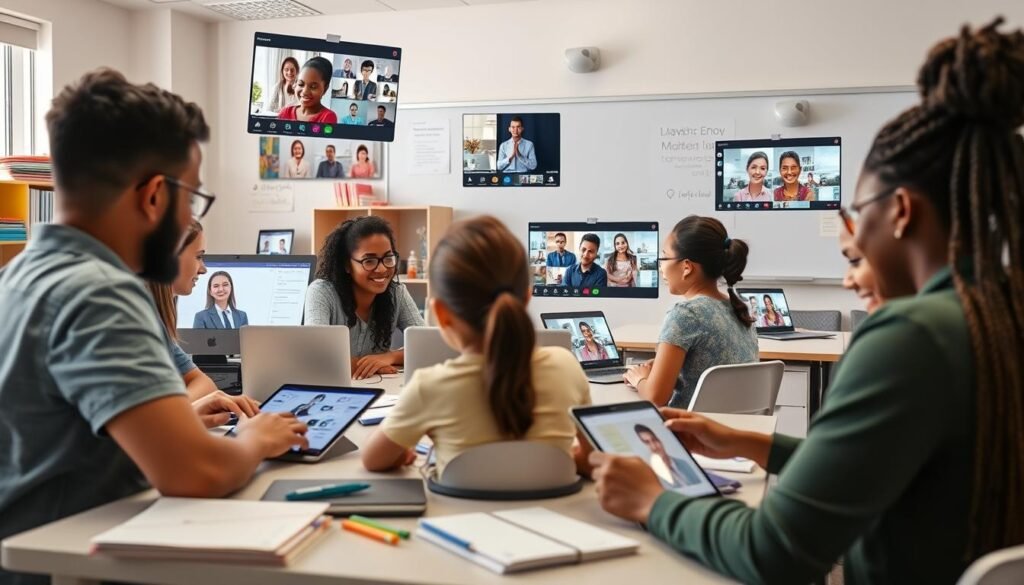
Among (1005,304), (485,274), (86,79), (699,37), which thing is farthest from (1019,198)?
(699,37)

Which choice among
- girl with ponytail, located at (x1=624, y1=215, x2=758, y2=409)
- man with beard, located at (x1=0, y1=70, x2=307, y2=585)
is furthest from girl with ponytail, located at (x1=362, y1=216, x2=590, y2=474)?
girl with ponytail, located at (x1=624, y1=215, x2=758, y2=409)

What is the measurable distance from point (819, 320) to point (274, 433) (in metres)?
4.45

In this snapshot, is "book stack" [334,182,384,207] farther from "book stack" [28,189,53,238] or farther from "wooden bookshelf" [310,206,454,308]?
"book stack" [28,189,53,238]

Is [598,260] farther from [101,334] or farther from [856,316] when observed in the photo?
[101,334]

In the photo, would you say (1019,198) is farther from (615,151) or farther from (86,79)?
(615,151)

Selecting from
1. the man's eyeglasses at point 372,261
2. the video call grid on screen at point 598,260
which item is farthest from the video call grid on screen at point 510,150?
the man's eyeglasses at point 372,261

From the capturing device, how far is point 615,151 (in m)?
6.01

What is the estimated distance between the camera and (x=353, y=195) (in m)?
6.29

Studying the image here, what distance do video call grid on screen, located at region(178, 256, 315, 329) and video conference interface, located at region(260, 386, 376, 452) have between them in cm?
154

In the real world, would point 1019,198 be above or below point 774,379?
above

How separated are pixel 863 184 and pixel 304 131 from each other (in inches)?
103

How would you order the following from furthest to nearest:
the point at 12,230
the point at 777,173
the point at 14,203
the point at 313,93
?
the point at 777,173, the point at 14,203, the point at 12,230, the point at 313,93

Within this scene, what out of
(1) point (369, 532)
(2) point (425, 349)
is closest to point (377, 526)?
(1) point (369, 532)

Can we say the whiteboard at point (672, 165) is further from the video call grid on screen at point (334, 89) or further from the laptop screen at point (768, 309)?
the video call grid on screen at point (334, 89)
